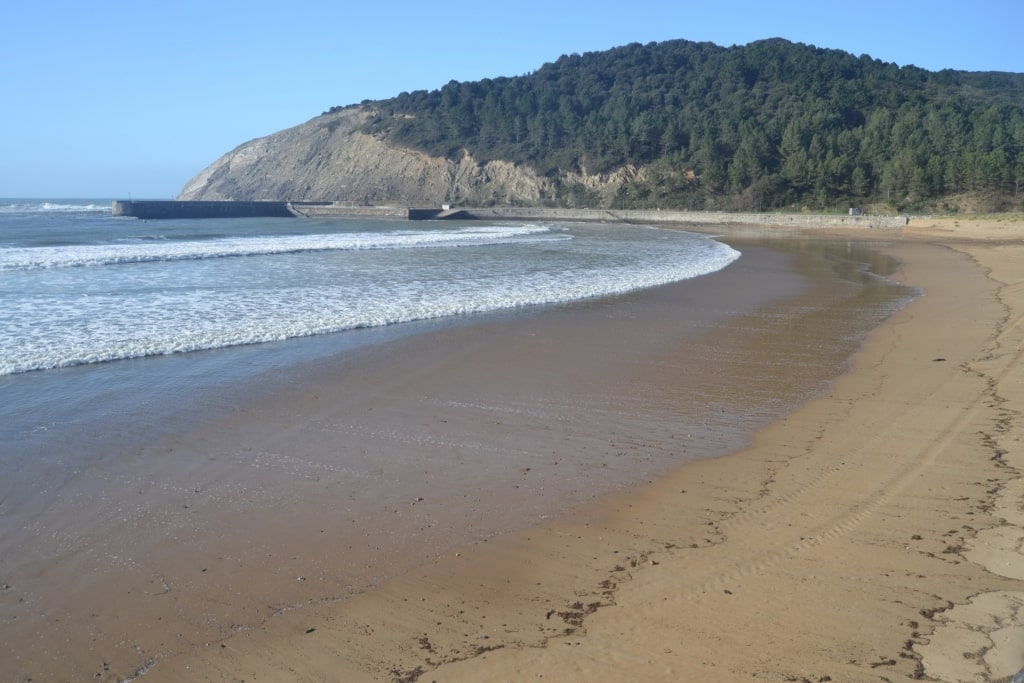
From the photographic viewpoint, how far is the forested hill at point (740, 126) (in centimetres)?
6600

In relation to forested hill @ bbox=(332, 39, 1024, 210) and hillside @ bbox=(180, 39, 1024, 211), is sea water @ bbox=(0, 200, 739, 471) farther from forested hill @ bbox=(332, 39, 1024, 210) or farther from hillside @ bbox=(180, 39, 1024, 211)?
hillside @ bbox=(180, 39, 1024, 211)

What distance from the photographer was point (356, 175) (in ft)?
356

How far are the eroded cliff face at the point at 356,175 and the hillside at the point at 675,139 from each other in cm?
28

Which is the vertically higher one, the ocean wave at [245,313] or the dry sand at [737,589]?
the ocean wave at [245,313]

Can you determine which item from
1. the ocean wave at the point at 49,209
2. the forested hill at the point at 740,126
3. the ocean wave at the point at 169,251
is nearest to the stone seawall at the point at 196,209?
the ocean wave at the point at 49,209

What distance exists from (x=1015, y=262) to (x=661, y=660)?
89.4 ft

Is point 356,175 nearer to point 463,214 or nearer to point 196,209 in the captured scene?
point 196,209

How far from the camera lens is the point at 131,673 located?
396cm

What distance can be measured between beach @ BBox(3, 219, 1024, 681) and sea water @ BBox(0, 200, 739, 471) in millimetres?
1101

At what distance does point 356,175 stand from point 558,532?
108m

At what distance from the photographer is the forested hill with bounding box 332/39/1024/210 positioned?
6600cm

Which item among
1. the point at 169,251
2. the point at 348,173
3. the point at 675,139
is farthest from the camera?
the point at 348,173

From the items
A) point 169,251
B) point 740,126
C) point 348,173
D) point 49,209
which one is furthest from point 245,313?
point 348,173

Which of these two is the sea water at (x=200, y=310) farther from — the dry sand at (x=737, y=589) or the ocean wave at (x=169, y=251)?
the dry sand at (x=737, y=589)
